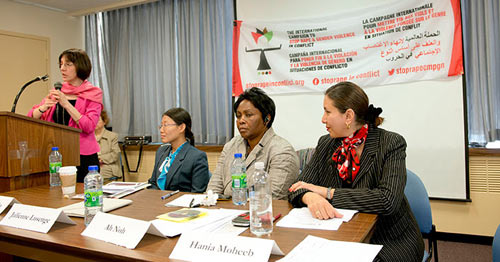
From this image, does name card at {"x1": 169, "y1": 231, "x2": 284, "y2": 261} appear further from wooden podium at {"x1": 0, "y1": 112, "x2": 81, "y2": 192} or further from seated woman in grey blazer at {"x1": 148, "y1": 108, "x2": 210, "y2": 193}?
wooden podium at {"x1": 0, "y1": 112, "x2": 81, "y2": 192}

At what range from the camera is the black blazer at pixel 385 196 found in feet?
5.23

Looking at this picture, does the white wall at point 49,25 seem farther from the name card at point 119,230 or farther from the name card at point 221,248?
the name card at point 221,248

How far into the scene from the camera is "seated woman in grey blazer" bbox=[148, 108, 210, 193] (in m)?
2.51

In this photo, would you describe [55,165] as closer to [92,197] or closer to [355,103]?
[92,197]

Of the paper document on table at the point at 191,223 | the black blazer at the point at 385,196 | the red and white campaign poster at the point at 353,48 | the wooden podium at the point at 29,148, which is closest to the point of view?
the paper document on table at the point at 191,223

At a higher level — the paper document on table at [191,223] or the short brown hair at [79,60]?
the short brown hair at [79,60]

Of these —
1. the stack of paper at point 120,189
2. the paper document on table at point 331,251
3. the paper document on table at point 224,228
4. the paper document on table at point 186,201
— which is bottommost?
the paper document on table at point 331,251

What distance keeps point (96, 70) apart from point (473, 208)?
487 centimetres

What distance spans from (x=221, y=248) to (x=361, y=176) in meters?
0.91

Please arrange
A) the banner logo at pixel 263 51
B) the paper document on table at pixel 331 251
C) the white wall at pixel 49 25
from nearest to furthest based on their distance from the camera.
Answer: the paper document on table at pixel 331 251
the banner logo at pixel 263 51
the white wall at pixel 49 25

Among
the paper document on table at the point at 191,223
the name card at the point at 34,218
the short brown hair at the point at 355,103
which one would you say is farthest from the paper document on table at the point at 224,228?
the short brown hair at the point at 355,103

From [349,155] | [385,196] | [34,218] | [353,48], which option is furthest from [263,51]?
[34,218]

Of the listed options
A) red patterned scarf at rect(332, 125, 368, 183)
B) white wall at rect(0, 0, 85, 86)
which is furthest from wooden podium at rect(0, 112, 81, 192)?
white wall at rect(0, 0, 85, 86)

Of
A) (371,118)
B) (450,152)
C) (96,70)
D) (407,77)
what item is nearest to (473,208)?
(450,152)
